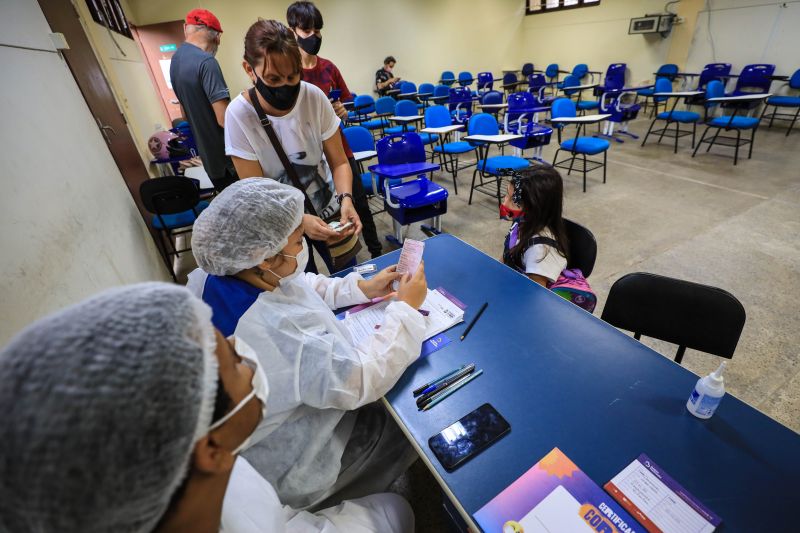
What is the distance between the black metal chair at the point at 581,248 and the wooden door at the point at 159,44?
Answer: 8131 millimetres

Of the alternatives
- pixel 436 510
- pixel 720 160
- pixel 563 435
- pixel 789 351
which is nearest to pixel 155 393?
pixel 563 435

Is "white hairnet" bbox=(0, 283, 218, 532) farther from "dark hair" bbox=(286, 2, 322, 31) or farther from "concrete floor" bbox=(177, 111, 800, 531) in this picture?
"dark hair" bbox=(286, 2, 322, 31)

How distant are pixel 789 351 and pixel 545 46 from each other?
444 inches

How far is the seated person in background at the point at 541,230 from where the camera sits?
1.59 m

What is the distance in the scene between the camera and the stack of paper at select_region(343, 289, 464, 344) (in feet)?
3.84

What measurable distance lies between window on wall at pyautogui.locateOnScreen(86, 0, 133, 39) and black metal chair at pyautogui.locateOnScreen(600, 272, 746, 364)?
5614 mm

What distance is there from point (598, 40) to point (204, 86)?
34.9ft

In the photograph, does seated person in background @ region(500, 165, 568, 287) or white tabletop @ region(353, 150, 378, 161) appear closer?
seated person in background @ region(500, 165, 568, 287)

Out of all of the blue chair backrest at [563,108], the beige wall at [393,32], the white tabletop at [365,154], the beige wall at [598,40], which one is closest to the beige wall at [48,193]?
the white tabletop at [365,154]

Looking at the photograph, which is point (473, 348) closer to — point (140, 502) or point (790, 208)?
point (140, 502)

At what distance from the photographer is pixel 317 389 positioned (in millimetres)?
837

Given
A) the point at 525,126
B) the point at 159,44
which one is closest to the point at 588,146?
the point at 525,126

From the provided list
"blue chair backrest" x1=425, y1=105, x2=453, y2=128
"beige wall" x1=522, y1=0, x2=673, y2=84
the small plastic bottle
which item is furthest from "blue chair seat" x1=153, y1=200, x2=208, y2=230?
"beige wall" x1=522, y1=0, x2=673, y2=84

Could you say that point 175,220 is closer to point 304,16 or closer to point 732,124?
point 304,16
